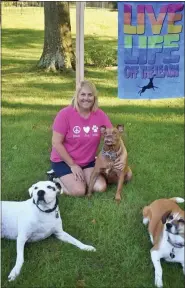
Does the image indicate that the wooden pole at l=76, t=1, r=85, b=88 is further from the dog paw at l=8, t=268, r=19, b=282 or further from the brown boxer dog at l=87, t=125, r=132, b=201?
the dog paw at l=8, t=268, r=19, b=282

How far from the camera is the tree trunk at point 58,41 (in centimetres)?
948

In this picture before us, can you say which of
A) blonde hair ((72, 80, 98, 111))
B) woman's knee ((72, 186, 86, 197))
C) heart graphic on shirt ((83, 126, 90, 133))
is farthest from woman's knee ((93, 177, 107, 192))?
blonde hair ((72, 80, 98, 111))

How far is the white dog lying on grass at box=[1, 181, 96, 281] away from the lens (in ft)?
11.2

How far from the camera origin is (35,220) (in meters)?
3.52

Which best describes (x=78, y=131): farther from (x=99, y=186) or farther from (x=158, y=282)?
(x=158, y=282)

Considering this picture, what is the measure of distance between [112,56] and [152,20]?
17.2 ft

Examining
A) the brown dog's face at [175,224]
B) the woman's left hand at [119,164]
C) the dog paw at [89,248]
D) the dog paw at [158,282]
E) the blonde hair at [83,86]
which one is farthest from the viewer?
the woman's left hand at [119,164]

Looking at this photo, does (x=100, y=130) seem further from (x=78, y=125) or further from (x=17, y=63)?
(x=17, y=63)

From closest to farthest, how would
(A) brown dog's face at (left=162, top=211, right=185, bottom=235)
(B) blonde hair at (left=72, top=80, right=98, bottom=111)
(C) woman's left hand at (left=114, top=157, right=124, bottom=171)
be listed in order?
(A) brown dog's face at (left=162, top=211, right=185, bottom=235)
(B) blonde hair at (left=72, top=80, right=98, bottom=111)
(C) woman's left hand at (left=114, top=157, right=124, bottom=171)

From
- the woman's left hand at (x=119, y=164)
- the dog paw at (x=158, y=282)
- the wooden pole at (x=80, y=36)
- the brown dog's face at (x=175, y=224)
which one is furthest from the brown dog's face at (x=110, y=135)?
the dog paw at (x=158, y=282)

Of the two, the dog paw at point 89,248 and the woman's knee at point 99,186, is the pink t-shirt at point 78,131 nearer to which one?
the woman's knee at point 99,186

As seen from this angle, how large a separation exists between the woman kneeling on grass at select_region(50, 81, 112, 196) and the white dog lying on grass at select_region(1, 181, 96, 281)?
1.03 metres

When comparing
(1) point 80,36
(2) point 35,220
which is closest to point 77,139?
(1) point 80,36

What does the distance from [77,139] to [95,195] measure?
633 mm
